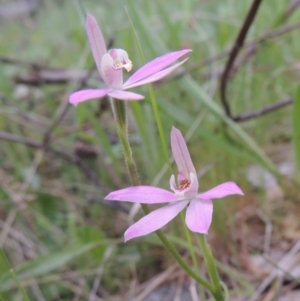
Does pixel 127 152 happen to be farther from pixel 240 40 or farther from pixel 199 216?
pixel 240 40

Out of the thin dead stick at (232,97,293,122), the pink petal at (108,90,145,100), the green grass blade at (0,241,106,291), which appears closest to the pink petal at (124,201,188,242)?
the pink petal at (108,90,145,100)

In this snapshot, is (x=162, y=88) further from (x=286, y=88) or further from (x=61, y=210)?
(x=61, y=210)

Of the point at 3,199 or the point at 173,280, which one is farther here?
the point at 3,199

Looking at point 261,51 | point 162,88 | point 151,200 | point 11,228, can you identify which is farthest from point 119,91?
point 261,51

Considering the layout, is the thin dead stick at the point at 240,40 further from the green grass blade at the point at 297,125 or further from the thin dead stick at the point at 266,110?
the green grass blade at the point at 297,125

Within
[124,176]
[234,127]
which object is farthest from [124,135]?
[124,176]

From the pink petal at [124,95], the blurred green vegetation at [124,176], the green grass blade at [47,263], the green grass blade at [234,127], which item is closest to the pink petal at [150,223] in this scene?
the pink petal at [124,95]
